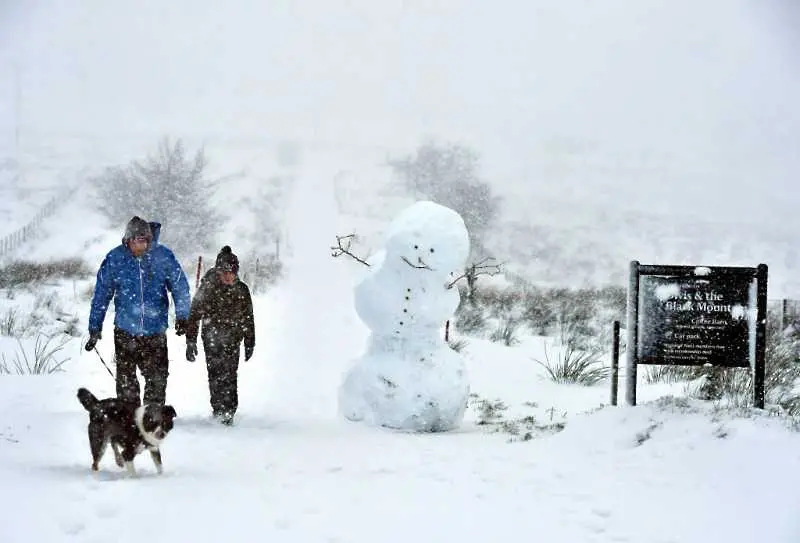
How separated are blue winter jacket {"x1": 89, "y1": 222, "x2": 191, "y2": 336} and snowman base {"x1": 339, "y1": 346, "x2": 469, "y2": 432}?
6.10 ft

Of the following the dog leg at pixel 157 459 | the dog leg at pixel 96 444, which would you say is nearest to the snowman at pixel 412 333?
the dog leg at pixel 157 459

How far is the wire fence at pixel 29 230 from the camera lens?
87.2 feet

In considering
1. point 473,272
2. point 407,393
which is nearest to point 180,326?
point 407,393

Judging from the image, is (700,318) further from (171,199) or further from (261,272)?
(171,199)

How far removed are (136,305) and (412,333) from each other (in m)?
2.41

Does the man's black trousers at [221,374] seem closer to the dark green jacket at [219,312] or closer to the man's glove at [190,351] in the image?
the dark green jacket at [219,312]

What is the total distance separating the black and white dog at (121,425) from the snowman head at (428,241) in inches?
113

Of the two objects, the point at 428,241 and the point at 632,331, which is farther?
the point at 428,241

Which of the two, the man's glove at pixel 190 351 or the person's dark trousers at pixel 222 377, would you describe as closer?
the man's glove at pixel 190 351

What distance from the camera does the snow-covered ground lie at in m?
3.01

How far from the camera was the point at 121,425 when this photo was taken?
3.60 meters

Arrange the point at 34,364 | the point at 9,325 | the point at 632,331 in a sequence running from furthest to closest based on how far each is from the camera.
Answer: the point at 9,325
the point at 34,364
the point at 632,331

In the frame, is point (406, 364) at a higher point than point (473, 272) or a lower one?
lower

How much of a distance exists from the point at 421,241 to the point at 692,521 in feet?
10.8
